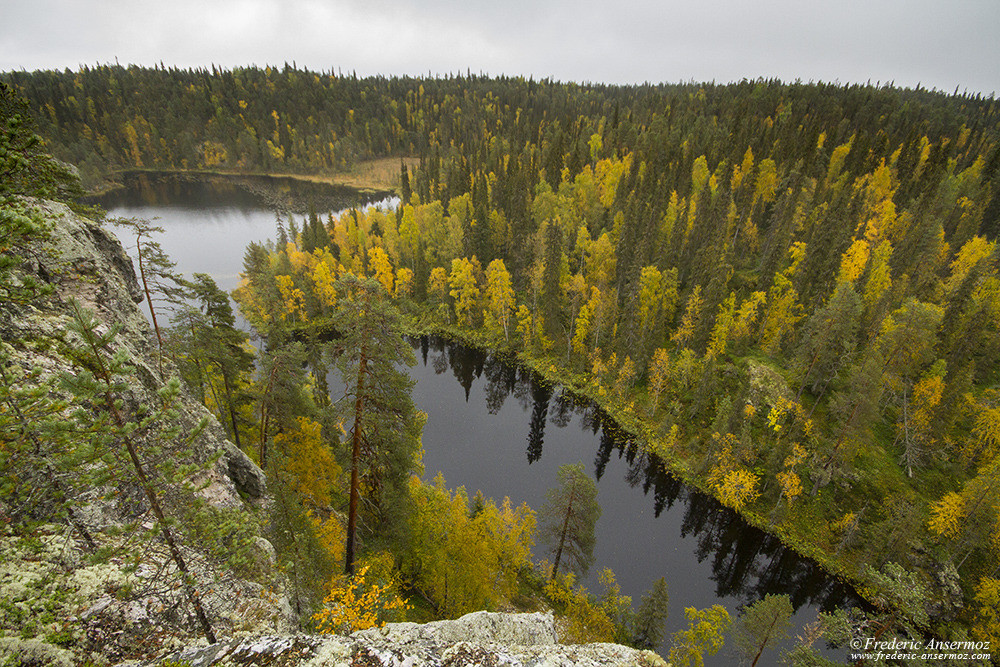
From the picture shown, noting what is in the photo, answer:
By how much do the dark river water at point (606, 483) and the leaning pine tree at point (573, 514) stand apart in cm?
646

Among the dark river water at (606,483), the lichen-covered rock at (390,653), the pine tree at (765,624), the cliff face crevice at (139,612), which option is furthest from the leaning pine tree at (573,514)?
the lichen-covered rock at (390,653)

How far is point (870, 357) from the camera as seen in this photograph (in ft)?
121

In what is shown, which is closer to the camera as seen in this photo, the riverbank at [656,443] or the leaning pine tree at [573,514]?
the leaning pine tree at [573,514]

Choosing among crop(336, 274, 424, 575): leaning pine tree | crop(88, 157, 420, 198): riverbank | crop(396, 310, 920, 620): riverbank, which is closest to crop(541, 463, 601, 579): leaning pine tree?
crop(336, 274, 424, 575): leaning pine tree

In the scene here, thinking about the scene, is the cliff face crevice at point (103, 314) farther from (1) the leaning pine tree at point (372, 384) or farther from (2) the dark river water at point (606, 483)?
(2) the dark river water at point (606, 483)

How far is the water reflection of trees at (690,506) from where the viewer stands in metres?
33.2

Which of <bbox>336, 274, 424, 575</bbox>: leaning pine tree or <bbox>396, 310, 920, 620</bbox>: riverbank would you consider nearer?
<bbox>336, 274, 424, 575</bbox>: leaning pine tree

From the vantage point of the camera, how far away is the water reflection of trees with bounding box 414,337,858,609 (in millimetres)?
33188

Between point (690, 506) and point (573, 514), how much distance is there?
18.9 metres

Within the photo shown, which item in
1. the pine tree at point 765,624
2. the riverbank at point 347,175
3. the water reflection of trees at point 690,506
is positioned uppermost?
the riverbank at point 347,175

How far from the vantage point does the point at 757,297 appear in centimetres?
4938

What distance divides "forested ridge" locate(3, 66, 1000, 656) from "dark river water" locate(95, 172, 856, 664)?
2.45 metres

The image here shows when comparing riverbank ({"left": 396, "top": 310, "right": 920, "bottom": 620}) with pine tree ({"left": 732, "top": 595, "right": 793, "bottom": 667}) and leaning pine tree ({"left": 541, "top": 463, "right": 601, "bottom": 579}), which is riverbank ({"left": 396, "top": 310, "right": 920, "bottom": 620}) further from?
leaning pine tree ({"left": 541, "top": 463, "right": 601, "bottom": 579})

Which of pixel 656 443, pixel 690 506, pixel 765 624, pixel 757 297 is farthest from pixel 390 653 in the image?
pixel 757 297
